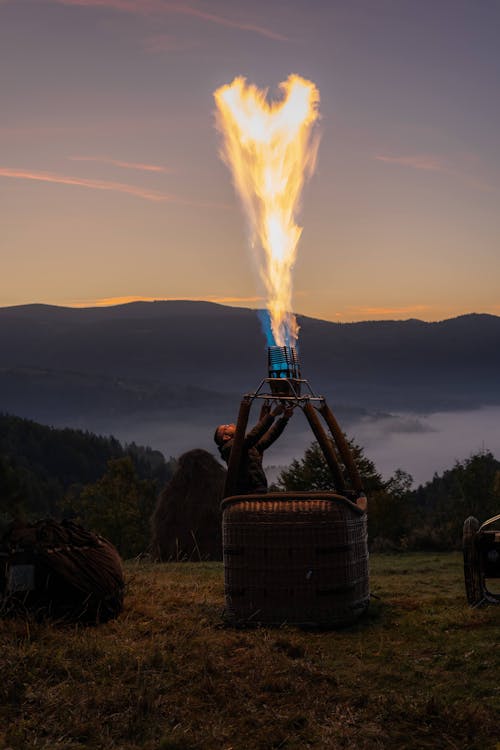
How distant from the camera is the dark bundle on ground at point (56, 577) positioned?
1020 cm

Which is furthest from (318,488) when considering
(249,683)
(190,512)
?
(249,683)

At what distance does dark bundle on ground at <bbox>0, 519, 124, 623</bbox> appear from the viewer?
10.2m

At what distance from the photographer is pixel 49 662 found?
831cm

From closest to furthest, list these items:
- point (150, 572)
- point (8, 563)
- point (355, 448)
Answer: point (8, 563), point (150, 572), point (355, 448)

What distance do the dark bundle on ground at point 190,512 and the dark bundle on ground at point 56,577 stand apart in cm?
1742

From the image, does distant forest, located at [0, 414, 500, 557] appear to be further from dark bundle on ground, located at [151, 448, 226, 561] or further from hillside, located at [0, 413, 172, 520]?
hillside, located at [0, 413, 172, 520]

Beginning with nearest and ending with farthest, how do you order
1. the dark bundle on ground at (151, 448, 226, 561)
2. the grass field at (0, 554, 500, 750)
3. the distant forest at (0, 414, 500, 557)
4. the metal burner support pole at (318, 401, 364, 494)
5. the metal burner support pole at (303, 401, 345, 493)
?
the grass field at (0, 554, 500, 750) → the metal burner support pole at (303, 401, 345, 493) → the metal burner support pole at (318, 401, 364, 494) → the distant forest at (0, 414, 500, 557) → the dark bundle on ground at (151, 448, 226, 561)

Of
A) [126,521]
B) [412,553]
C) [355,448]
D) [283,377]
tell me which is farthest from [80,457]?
[283,377]

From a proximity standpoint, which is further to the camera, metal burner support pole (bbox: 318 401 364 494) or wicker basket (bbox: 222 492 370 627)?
metal burner support pole (bbox: 318 401 364 494)

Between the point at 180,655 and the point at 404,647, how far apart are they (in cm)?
252

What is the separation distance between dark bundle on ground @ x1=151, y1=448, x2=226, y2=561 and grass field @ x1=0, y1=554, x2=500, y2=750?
55.6 ft

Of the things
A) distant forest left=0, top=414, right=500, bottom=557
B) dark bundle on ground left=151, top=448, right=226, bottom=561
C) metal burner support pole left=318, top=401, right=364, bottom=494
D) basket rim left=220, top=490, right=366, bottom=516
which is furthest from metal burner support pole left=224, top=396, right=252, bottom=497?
dark bundle on ground left=151, top=448, right=226, bottom=561

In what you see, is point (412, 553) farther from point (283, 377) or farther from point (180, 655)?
point (180, 655)

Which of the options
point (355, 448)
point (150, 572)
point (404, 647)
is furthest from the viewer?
point (355, 448)
